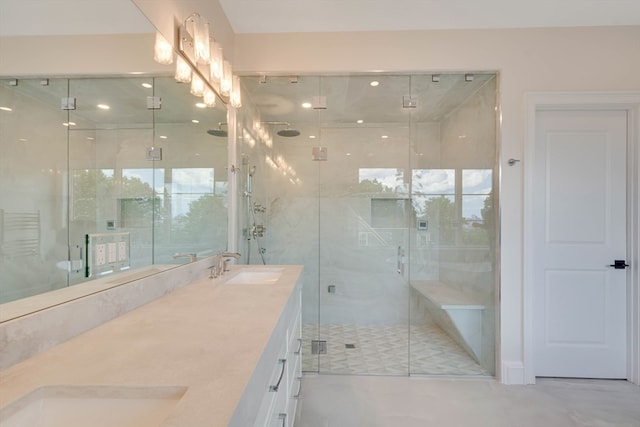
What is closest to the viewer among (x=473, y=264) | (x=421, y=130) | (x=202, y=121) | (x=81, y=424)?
(x=81, y=424)

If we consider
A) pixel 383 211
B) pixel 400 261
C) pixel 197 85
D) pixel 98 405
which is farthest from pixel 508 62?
pixel 98 405

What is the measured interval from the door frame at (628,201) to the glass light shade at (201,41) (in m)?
2.41

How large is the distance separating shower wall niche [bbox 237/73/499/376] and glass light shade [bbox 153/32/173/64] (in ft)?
3.48

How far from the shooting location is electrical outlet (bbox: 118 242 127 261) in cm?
116

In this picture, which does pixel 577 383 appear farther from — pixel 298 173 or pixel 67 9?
pixel 67 9

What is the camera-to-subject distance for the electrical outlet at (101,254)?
41.4 inches

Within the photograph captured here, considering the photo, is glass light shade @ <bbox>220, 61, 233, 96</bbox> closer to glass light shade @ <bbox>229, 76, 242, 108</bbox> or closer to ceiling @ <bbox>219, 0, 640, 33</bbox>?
glass light shade @ <bbox>229, 76, 242, 108</bbox>

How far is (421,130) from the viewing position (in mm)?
3168

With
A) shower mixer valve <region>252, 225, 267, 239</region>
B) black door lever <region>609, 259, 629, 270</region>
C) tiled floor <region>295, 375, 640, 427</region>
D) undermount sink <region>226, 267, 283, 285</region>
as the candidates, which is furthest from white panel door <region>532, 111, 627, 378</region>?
shower mixer valve <region>252, 225, 267, 239</region>

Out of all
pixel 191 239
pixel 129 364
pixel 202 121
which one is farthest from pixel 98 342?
pixel 202 121

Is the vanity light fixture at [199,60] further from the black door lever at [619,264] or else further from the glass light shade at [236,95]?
the black door lever at [619,264]

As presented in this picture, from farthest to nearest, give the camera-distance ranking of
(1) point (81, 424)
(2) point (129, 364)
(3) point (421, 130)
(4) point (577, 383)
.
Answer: (3) point (421, 130) < (4) point (577, 383) < (2) point (129, 364) < (1) point (81, 424)

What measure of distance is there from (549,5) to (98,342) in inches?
126

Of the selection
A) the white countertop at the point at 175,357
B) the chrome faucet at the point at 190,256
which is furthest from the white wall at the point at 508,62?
the white countertop at the point at 175,357
